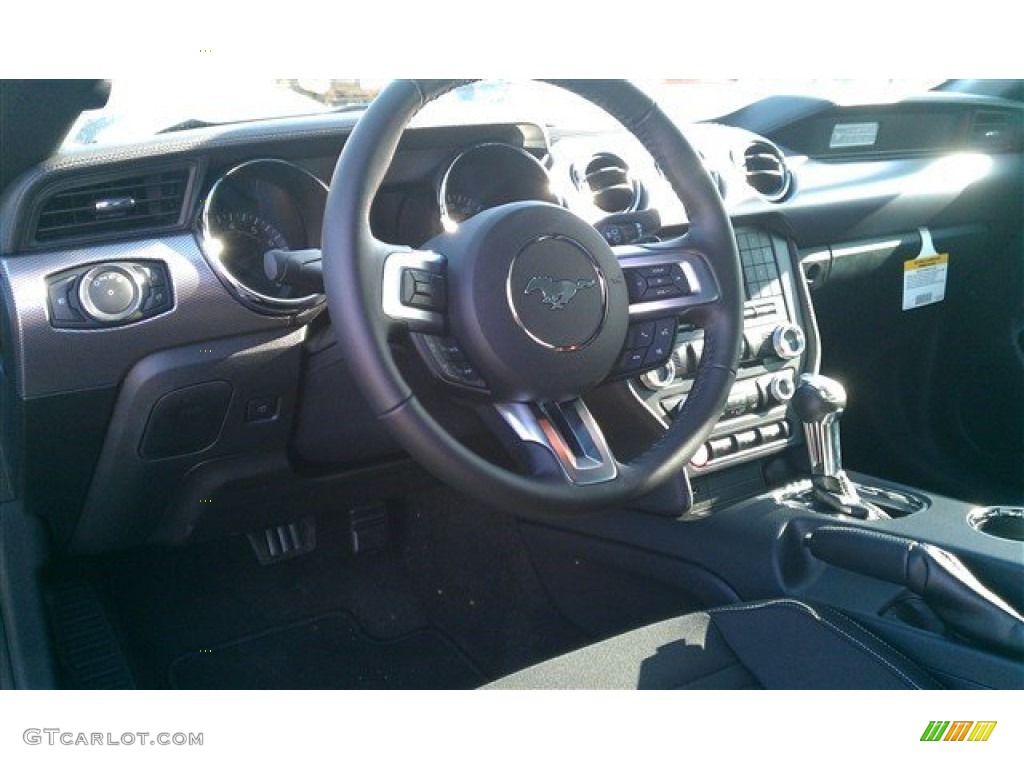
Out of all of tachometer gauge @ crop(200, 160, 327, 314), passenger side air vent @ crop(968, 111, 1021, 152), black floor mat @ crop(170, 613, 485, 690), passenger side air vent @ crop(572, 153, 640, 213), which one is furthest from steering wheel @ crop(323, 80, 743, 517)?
passenger side air vent @ crop(968, 111, 1021, 152)

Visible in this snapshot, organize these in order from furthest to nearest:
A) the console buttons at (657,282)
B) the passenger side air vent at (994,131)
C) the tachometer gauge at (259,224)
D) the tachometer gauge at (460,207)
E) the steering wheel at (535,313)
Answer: the passenger side air vent at (994,131), the tachometer gauge at (460,207), the tachometer gauge at (259,224), the console buttons at (657,282), the steering wheel at (535,313)

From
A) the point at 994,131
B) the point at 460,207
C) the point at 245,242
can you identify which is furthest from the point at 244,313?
the point at 994,131

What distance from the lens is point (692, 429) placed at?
1385mm

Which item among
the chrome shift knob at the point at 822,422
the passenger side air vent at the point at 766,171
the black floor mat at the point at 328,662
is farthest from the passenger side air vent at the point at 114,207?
the passenger side air vent at the point at 766,171

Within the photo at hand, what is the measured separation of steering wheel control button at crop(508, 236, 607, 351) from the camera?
1268mm

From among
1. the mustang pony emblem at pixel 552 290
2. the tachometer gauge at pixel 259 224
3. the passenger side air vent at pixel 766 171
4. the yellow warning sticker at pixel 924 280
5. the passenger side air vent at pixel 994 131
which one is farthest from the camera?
the passenger side air vent at pixel 994 131

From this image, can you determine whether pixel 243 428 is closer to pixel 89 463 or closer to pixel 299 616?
pixel 89 463

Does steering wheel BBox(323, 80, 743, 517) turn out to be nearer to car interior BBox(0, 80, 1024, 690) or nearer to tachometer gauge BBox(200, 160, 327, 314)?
car interior BBox(0, 80, 1024, 690)

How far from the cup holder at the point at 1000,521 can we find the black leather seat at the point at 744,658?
32cm

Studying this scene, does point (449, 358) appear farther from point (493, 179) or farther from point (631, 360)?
point (493, 179)

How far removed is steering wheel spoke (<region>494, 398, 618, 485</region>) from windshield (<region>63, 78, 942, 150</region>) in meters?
0.45

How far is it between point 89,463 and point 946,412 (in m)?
2.19

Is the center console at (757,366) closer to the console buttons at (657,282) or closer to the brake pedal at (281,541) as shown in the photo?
the console buttons at (657,282)

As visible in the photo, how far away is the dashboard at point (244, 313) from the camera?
1433 mm
